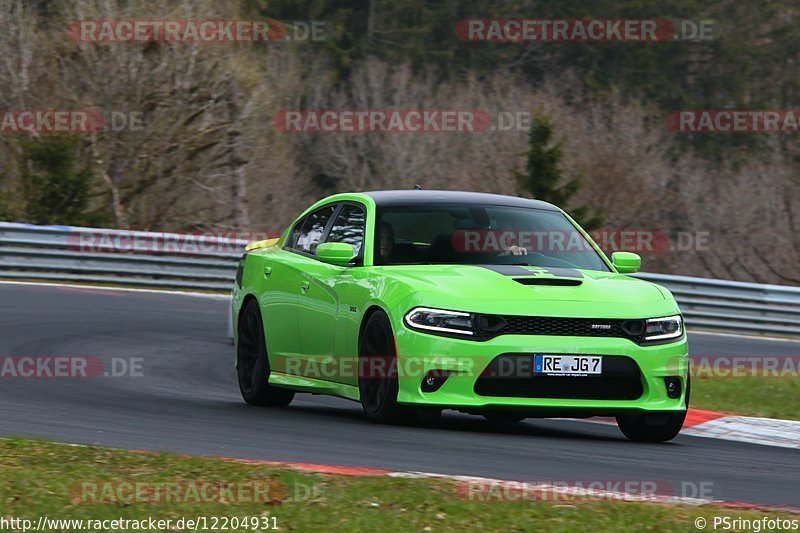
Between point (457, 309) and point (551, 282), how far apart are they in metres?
0.72

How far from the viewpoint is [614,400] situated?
8.97 m

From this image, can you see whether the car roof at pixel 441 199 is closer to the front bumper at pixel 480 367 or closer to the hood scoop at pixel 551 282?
the hood scoop at pixel 551 282

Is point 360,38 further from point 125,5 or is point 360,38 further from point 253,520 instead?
point 253,520

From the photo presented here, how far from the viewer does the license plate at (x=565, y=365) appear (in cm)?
872

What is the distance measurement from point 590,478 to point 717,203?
129 ft

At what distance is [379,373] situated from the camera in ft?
29.8

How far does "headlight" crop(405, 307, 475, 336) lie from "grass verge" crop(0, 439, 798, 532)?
192 cm

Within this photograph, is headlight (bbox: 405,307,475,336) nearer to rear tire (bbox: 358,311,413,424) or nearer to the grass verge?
rear tire (bbox: 358,311,413,424)

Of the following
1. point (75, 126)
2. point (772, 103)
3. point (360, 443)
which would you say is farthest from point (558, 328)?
point (772, 103)

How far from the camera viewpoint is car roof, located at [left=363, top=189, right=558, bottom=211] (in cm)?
1016

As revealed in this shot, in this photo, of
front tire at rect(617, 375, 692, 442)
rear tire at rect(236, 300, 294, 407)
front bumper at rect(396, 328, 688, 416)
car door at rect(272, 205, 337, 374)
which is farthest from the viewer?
rear tire at rect(236, 300, 294, 407)

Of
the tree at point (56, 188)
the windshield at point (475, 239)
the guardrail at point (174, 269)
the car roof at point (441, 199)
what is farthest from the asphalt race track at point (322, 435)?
the tree at point (56, 188)

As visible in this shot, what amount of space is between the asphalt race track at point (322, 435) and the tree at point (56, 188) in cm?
1128

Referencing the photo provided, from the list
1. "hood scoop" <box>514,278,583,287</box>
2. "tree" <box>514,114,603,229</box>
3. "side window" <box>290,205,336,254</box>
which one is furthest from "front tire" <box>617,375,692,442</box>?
"tree" <box>514,114,603,229</box>
